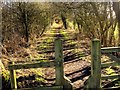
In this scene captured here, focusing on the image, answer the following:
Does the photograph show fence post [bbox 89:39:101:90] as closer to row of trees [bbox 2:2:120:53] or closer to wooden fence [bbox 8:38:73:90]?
wooden fence [bbox 8:38:73:90]

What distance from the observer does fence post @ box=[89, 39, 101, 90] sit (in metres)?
5.63

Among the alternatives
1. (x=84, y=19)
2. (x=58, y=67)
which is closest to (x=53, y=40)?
(x=58, y=67)

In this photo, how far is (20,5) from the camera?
59.4ft

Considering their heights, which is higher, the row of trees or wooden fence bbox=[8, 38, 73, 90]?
the row of trees

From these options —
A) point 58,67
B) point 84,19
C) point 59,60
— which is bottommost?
point 58,67

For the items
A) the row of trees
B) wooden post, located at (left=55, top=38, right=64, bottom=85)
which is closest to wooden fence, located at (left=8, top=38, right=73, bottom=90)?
wooden post, located at (left=55, top=38, right=64, bottom=85)

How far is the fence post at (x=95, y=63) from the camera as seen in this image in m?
5.63

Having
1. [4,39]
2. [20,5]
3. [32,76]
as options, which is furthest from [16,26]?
[32,76]

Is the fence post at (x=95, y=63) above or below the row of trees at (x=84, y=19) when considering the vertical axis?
below

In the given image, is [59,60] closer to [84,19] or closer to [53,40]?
[53,40]

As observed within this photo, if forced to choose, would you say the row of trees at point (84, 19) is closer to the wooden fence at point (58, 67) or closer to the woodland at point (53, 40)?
the woodland at point (53, 40)

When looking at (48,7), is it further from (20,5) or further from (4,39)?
(4,39)

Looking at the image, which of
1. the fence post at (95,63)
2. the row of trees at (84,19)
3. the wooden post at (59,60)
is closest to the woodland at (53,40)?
the row of trees at (84,19)

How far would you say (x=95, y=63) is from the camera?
5684 millimetres
